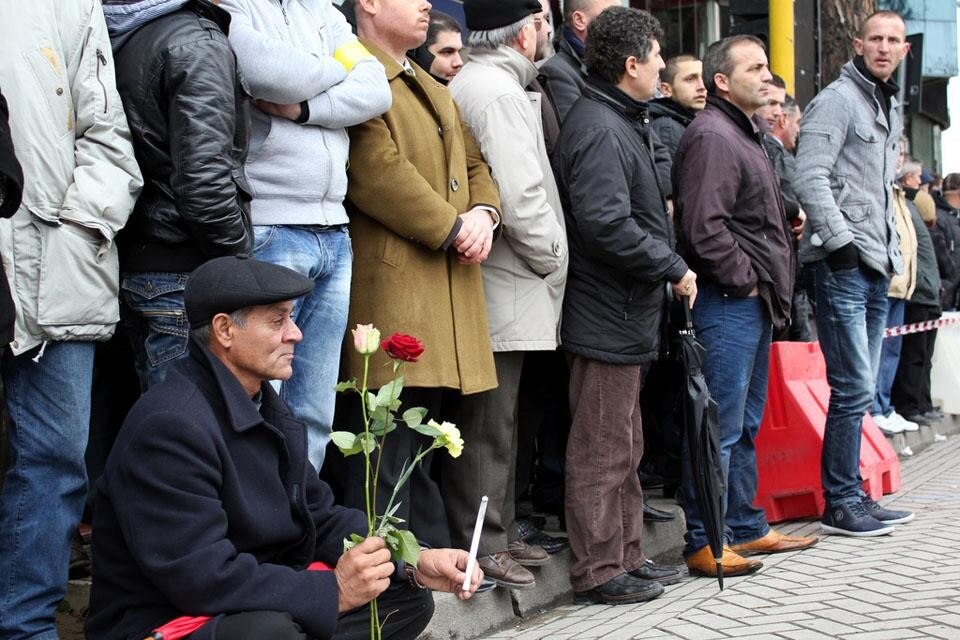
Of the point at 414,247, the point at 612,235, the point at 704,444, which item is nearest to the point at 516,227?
the point at 612,235

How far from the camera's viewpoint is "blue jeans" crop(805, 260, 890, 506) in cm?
674

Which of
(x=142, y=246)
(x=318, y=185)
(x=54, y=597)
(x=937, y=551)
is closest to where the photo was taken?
(x=54, y=597)

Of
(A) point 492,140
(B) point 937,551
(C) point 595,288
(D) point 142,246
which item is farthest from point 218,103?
(B) point 937,551

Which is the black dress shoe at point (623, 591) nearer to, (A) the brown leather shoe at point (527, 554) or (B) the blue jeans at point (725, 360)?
(A) the brown leather shoe at point (527, 554)

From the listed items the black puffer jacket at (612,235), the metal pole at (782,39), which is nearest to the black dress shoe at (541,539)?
the black puffer jacket at (612,235)

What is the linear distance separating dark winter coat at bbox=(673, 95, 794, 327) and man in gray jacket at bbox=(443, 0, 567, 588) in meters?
0.80

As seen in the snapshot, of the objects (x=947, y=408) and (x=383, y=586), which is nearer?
(x=383, y=586)

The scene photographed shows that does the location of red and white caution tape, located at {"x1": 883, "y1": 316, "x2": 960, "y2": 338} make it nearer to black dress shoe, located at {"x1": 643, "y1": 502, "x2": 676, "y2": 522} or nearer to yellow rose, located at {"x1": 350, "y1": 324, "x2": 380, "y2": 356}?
black dress shoe, located at {"x1": 643, "y1": 502, "x2": 676, "y2": 522}

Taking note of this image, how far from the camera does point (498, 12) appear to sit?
5.53m

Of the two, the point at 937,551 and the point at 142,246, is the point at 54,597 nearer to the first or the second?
the point at 142,246

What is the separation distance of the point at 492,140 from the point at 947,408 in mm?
6984

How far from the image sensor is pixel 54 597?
3.85 metres

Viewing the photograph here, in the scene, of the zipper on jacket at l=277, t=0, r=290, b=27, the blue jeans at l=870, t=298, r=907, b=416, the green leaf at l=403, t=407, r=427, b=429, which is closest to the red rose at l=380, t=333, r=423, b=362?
the green leaf at l=403, t=407, r=427, b=429

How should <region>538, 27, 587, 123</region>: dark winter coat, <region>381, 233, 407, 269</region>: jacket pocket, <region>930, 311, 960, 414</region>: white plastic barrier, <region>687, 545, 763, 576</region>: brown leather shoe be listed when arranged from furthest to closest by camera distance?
1. <region>930, 311, 960, 414</region>: white plastic barrier
2. <region>538, 27, 587, 123</region>: dark winter coat
3. <region>687, 545, 763, 576</region>: brown leather shoe
4. <region>381, 233, 407, 269</region>: jacket pocket
